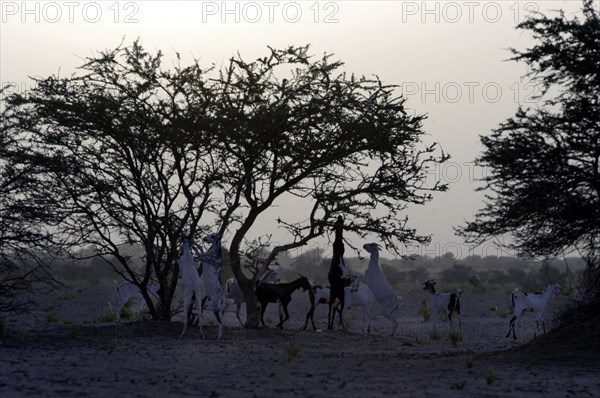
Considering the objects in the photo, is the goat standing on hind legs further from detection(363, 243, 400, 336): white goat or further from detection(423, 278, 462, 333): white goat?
detection(423, 278, 462, 333): white goat

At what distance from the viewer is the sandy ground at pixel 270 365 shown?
11.4 m

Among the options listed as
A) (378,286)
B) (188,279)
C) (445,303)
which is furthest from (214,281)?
(445,303)

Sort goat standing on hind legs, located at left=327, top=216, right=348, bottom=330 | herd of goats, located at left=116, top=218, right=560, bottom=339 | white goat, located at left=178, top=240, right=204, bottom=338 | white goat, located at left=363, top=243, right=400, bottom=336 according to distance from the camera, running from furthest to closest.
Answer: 1. goat standing on hind legs, located at left=327, top=216, right=348, bottom=330
2. white goat, located at left=363, top=243, right=400, bottom=336
3. herd of goats, located at left=116, top=218, right=560, bottom=339
4. white goat, located at left=178, top=240, right=204, bottom=338

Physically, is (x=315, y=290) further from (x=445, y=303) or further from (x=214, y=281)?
(x=214, y=281)

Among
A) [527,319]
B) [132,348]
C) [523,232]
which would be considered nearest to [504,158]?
[523,232]

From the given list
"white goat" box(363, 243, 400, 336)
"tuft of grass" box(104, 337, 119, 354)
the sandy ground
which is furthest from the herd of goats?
"tuft of grass" box(104, 337, 119, 354)

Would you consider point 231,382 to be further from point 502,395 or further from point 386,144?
point 386,144

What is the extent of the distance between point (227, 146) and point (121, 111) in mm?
2524

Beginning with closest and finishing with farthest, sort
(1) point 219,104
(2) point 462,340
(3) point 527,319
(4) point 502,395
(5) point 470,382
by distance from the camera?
(4) point 502,395, (5) point 470,382, (1) point 219,104, (2) point 462,340, (3) point 527,319

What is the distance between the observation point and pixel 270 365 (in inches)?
551

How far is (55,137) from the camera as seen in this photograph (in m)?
19.9

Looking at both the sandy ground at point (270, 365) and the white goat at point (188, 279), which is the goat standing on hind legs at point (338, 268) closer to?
the sandy ground at point (270, 365)

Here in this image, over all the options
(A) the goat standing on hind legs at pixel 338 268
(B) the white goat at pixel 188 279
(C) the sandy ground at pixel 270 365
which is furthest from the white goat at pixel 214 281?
(A) the goat standing on hind legs at pixel 338 268

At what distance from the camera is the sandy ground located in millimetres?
11383
